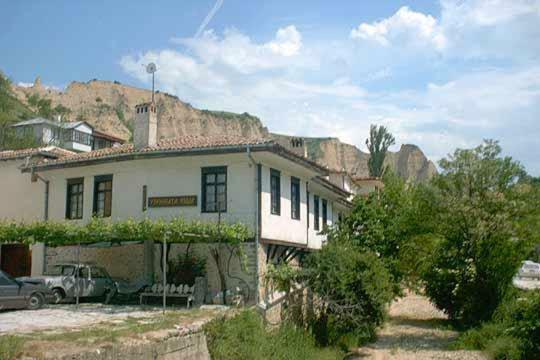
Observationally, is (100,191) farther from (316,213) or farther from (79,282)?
(316,213)

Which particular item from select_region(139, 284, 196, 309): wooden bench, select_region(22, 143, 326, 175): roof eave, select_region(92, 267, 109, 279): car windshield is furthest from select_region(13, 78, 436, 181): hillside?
select_region(139, 284, 196, 309): wooden bench

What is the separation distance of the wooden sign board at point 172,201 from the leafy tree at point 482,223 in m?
7.97

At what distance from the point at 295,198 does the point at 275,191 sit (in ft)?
6.64

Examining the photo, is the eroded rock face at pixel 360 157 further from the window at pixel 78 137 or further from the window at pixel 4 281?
the window at pixel 4 281

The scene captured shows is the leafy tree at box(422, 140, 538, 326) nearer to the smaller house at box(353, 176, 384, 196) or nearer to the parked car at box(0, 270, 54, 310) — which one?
the parked car at box(0, 270, 54, 310)

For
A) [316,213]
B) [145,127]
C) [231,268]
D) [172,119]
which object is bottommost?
[231,268]

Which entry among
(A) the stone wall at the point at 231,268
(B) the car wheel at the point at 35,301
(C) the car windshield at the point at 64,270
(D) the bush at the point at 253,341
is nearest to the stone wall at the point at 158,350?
(D) the bush at the point at 253,341

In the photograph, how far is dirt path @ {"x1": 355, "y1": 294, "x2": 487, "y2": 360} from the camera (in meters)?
17.8

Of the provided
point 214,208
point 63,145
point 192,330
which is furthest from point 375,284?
point 63,145

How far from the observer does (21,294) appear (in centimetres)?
1493

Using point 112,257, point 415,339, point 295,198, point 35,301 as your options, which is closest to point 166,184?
point 112,257

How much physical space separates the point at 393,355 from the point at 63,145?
4214 centimetres

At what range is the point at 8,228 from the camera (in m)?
18.6

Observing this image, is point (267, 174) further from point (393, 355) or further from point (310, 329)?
point (393, 355)
